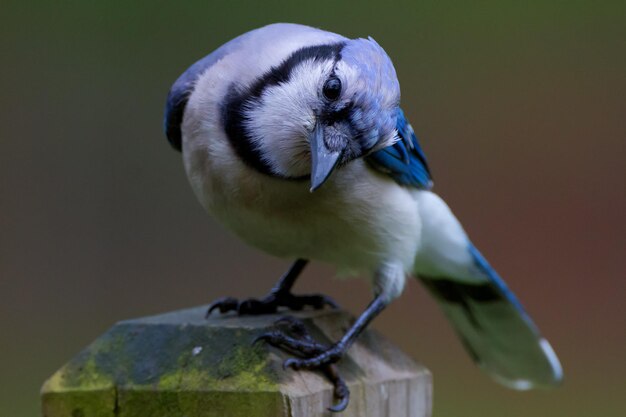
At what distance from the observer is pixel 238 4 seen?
3.96 meters

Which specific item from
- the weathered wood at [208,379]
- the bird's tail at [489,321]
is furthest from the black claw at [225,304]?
the bird's tail at [489,321]

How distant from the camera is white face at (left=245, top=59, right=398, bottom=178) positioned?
71.7 inches

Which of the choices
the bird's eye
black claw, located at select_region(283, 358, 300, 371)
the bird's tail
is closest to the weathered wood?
black claw, located at select_region(283, 358, 300, 371)

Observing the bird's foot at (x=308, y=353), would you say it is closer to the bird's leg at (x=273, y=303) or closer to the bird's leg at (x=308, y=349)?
the bird's leg at (x=308, y=349)

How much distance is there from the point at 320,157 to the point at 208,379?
41 centimetres

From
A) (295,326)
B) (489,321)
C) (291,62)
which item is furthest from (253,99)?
(489,321)

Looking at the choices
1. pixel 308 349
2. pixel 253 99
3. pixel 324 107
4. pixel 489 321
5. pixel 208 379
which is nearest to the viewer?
pixel 208 379

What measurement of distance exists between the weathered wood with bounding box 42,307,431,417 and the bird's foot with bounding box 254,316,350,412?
0.6 inches

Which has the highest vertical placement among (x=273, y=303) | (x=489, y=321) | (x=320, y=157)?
(x=320, y=157)

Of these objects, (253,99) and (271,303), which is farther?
(271,303)

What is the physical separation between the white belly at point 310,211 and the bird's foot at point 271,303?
0.09 meters

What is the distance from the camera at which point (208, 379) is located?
1.61 meters

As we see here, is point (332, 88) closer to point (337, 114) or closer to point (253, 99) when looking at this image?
point (337, 114)

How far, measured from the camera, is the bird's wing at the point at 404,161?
2229 mm
